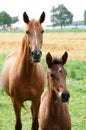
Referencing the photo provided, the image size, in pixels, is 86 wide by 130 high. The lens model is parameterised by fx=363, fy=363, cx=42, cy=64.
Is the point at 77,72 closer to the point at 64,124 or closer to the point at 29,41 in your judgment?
→ the point at 29,41

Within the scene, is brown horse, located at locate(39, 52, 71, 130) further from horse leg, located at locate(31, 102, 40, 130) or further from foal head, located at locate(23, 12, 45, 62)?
horse leg, located at locate(31, 102, 40, 130)

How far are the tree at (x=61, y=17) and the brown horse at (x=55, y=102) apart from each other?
101 metres

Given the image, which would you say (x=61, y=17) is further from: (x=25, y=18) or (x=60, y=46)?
(x=25, y=18)

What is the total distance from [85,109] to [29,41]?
9.51 feet

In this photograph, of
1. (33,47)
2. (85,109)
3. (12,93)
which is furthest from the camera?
(85,109)

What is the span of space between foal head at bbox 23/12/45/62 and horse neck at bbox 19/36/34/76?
0.24 m

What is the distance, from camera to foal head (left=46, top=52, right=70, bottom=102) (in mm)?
4754

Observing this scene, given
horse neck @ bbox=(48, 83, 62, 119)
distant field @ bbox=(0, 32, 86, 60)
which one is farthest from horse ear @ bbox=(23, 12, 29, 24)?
distant field @ bbox=(0, 32, 86, 60)

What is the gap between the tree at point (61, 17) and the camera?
10819 cm

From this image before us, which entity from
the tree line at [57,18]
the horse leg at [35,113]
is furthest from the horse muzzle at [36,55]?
the tree line at [57,18]

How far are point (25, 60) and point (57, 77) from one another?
80.6 inches

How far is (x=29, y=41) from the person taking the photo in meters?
6.45

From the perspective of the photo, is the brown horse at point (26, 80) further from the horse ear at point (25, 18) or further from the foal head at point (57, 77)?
the foal head at point (57, 77)

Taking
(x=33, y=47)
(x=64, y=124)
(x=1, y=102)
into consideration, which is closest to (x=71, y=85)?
(x=1, y=102)
